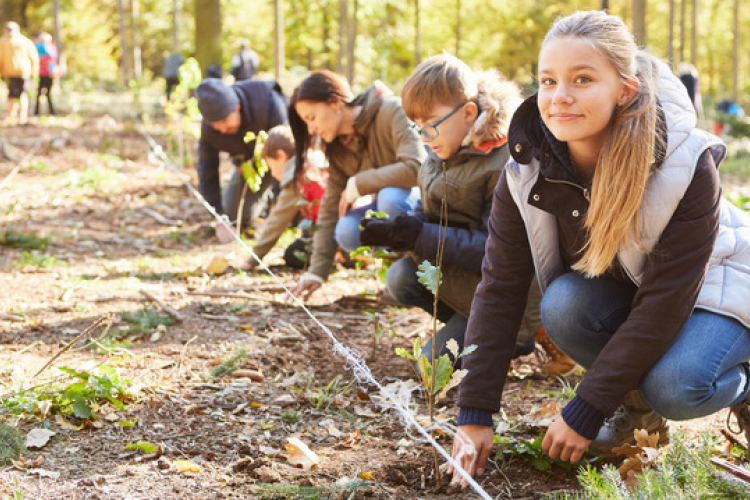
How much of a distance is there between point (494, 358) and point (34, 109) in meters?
14.5

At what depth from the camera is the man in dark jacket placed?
518 centimetres

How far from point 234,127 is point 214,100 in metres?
0.36

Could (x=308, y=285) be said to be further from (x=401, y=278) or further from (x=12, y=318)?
(x=12, y=318)

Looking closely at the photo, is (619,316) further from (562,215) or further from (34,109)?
(34,109)

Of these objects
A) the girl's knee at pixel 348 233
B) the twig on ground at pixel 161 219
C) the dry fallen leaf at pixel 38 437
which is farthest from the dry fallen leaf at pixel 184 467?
the twig on ground at pixel 161 219

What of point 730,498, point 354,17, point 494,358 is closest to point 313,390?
point 494,358

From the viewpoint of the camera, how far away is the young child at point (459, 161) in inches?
109

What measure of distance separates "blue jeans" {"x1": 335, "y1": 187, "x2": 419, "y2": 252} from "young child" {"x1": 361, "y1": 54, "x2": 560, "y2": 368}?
23.3 inches

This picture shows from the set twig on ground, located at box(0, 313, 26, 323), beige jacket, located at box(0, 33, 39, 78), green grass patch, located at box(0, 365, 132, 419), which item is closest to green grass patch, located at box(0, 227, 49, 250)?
twig on ground, located at box(0, 313, 26, 323)

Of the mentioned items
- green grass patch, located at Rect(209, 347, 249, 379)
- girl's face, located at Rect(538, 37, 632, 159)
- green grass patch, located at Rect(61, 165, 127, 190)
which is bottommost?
green grass patch, located at Rect(61, 165, 127, 190)

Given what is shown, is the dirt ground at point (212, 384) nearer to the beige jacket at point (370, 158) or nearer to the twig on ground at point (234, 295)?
the twig on ground at point (234, 295)

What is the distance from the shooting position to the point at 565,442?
1.93m

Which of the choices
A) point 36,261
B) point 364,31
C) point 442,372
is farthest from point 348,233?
point 364,31

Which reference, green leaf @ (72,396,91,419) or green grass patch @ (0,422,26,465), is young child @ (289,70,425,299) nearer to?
green leaf @ (72,396,91,419)
